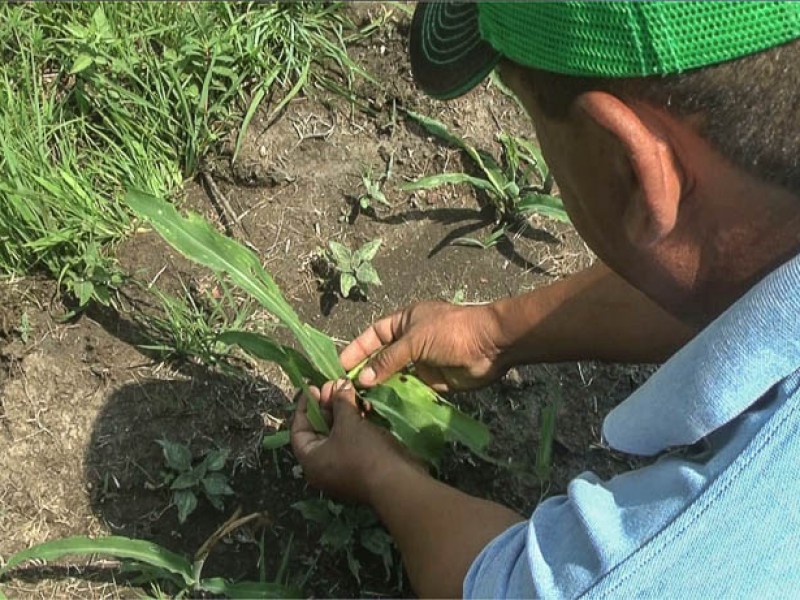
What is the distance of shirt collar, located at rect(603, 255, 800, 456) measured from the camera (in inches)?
42.2

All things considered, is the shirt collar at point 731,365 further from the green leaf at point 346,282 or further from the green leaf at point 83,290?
the green leaf at point 83,290

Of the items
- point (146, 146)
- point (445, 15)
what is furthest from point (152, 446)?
point (445, 15)

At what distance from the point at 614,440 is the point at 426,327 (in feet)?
2.00

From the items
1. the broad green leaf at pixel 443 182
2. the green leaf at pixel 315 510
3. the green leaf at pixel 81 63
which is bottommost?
the green leaf at pixel 315 510

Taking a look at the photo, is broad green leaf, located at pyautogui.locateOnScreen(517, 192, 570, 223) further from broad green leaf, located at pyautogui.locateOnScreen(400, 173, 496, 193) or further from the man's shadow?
the man's shadow

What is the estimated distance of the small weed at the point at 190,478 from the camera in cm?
183

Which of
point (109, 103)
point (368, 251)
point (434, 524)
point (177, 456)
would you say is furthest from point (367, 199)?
point (434, 524)

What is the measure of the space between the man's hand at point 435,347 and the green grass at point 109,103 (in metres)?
0.49

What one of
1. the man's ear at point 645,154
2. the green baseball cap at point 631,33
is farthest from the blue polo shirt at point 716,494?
the green baseball cap at point 631,33

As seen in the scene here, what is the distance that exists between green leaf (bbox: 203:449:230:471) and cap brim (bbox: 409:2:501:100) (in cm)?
81

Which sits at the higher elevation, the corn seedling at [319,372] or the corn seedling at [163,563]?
the corn seedling at [319,372]

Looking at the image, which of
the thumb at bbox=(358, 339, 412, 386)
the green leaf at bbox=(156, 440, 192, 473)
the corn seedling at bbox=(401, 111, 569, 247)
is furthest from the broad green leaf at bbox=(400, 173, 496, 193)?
the green leaf at bbox=(156, 440, 192, 473)

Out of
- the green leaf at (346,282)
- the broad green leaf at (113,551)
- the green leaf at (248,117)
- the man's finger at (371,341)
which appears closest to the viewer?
the broad green leaf at (113,551)

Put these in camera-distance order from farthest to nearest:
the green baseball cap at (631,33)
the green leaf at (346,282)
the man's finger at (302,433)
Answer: the green leaf at (346,282) → the man's finger at (302,433) → the green baseball cap at (631,33)
